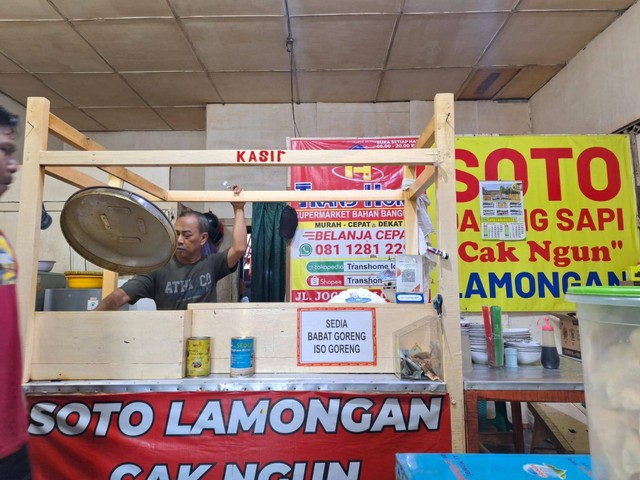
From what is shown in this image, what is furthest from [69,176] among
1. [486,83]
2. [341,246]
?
[486,83]

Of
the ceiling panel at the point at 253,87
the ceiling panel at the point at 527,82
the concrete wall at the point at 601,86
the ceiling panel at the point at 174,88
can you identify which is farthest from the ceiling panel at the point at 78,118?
the concrete wall at the point at 601,86

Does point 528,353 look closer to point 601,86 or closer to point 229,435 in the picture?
point 229,435

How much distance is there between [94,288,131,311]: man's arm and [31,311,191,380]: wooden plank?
49 cm

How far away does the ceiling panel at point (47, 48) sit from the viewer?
349cm

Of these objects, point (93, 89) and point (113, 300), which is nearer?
point (113, 300)

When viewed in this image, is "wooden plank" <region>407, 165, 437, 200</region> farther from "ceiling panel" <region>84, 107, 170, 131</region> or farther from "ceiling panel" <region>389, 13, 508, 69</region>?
"ceiling panel" <region>84, 107, 170, 131</region>

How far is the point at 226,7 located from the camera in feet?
10.8

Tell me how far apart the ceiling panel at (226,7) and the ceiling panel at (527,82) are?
2695 millimetres

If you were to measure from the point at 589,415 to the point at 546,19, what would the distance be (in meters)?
3.68

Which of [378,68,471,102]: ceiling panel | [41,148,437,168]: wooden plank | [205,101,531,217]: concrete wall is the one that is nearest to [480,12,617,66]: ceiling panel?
[378,68,471,102]: ceiling panel

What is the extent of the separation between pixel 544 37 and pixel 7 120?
422cm

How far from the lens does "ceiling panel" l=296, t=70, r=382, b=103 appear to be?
14.0 ft

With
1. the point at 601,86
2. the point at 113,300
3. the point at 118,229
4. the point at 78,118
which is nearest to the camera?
the point at 118,229

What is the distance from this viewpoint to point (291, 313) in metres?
1.62
